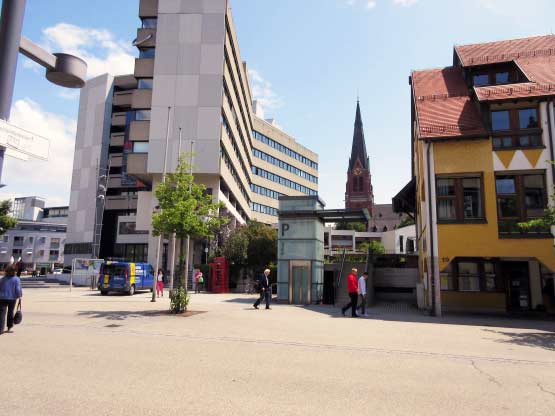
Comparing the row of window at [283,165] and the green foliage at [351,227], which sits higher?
the row of window at [283,165]

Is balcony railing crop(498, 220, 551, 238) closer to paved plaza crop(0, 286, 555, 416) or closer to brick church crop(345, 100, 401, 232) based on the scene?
paved plaza crop(0, 286, 555, 416)

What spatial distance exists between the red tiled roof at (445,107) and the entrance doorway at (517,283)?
6975mm

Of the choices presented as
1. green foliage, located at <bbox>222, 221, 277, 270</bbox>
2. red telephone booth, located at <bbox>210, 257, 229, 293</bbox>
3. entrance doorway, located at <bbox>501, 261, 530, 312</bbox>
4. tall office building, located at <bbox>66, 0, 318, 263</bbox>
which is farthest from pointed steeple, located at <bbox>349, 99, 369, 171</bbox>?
entrance doorway, located at <bbox>501, 261, 530, 312</bbox>

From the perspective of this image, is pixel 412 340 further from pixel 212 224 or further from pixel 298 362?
pixel 212 224

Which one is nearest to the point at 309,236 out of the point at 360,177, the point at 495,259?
the point at 495,259

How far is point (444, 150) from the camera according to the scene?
60.0 ft

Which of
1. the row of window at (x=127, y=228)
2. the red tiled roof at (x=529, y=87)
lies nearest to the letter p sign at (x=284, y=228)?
the red tiled roof at (x=529, y=87)

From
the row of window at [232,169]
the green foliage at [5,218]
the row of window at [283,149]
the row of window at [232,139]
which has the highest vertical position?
the row of window at [283,149]

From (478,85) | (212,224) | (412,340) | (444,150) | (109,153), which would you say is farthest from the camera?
(109,153)

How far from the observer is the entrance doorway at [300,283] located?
68.7 ft

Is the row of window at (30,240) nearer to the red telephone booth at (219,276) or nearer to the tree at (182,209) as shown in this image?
the red telephone booth at (219,276)

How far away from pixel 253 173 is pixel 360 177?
47.1 m

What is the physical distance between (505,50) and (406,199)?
1071cm

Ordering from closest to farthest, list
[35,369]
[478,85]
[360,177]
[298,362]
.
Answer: [35,369], [298,362], [478,85], [360,177]
